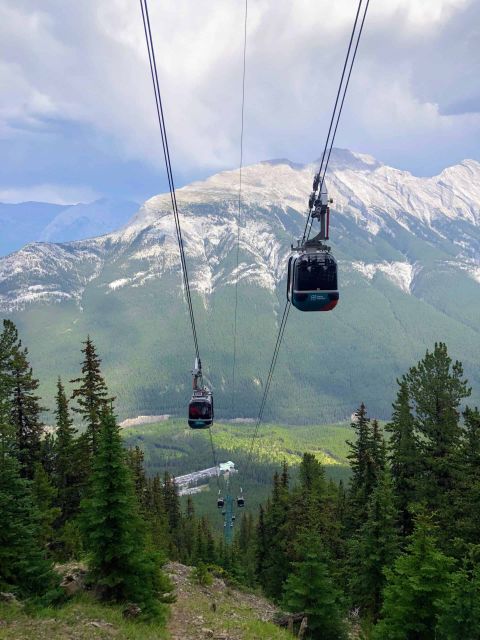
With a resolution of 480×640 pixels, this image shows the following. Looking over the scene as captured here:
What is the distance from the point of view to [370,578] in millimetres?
29156

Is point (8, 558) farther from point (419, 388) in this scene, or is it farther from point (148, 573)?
point (419, 388)

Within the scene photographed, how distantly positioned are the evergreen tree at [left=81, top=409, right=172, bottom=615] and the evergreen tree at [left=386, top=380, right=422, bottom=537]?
19.2 metres

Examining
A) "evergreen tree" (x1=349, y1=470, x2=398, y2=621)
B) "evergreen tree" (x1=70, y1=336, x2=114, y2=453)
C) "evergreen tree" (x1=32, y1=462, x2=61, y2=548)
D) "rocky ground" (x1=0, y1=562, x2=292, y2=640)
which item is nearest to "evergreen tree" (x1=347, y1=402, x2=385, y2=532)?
"evergreen tree" (x1=349, y1=470, x2=398, y2=621)

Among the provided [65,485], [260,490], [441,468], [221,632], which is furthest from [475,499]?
[260,490]

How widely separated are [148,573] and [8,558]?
6025 mm

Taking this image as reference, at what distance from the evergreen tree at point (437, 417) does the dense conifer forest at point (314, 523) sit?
Answer: 0.08m

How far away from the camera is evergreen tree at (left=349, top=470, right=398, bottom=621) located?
28375 mm

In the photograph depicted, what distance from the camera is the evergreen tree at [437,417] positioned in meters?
31.2

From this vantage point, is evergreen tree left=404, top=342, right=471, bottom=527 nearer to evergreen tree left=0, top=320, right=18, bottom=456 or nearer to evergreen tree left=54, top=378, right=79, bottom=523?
evergreen tree left=0, top=320, right=18, bottom=456

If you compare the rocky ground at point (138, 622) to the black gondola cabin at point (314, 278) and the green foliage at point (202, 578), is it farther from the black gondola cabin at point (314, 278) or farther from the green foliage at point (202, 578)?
Answer: the black gondola cabin at point (314, 278)

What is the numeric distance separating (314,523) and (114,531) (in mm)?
20230

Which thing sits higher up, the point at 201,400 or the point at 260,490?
the point at 201,400

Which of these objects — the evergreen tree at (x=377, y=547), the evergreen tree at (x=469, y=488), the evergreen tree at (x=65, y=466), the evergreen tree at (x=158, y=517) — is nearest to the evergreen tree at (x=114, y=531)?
the evergreen tree at (x=377, y=547)

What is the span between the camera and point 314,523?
36.2 m
